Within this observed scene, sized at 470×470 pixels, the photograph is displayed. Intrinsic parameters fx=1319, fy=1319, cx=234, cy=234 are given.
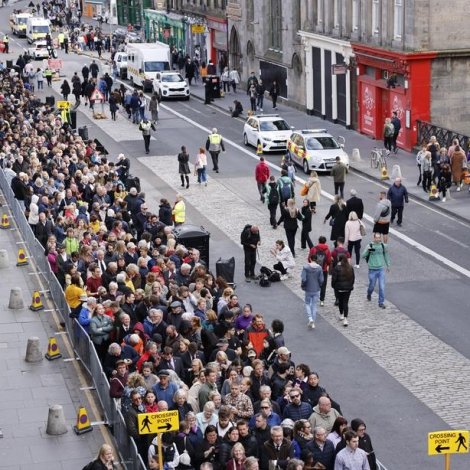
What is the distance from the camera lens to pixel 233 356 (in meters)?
19.9

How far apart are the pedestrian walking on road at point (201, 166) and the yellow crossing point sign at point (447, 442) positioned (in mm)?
26130

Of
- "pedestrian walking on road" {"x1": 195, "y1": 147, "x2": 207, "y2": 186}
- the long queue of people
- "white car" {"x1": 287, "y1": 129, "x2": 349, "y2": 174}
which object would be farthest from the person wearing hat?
"white car" {"x1": 287, "y1": 129, "x2": 349, "y2": 174}

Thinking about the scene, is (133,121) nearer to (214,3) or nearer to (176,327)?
(214,3)

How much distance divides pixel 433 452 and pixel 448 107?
32.5 meters

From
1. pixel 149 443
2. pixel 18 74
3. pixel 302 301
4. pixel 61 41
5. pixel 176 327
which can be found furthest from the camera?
pixel 61 41

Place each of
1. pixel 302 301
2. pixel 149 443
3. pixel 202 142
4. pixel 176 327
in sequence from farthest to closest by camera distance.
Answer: pixel 202 142
pixel 302 301
pixel 176 327
pixel 149 443

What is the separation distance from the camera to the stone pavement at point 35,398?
734 inches

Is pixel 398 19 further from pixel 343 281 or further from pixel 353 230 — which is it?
pixel 343 281

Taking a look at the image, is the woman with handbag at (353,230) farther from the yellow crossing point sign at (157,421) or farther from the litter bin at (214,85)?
the litter bin at (214,85)

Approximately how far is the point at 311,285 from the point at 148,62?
150 feet

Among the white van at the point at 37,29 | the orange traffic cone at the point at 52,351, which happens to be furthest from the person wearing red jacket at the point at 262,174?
the white van at the point at 37,29

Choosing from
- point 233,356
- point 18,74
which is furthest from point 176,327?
point 18,74

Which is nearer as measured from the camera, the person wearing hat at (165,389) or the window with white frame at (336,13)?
the person wearing hat at (165,389)

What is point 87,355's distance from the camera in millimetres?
21719
